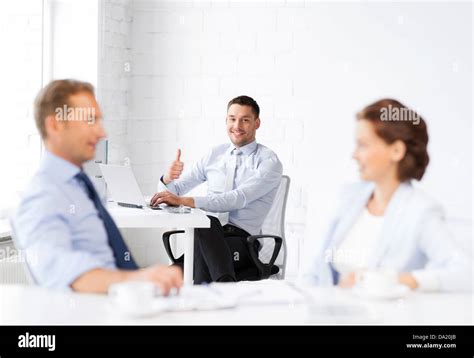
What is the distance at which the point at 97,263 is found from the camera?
1.56 m

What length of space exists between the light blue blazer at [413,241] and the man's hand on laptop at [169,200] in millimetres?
1458

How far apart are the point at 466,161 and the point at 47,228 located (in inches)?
41.2

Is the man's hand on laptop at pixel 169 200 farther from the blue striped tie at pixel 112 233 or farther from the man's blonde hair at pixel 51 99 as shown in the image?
the man's blonde hair at pixel 51 99

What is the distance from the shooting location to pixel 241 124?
3430mm

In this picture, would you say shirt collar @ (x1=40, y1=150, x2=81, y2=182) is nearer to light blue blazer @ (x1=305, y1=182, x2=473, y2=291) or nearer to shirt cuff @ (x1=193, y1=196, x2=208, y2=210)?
light blue blazer @ (x1=305, y1=182, x2=473, y2=291)

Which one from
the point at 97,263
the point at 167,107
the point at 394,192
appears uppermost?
the point at 167,107

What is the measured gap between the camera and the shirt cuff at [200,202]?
3186 mm

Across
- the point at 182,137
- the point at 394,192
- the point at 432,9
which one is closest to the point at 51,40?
the point at 182,137

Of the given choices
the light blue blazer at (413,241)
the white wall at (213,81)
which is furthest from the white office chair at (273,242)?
the light blue blazer at (413,241)

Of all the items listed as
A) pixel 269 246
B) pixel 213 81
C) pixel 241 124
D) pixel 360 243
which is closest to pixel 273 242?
pixel 269 246

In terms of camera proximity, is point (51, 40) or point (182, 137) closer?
point (51, 40)
